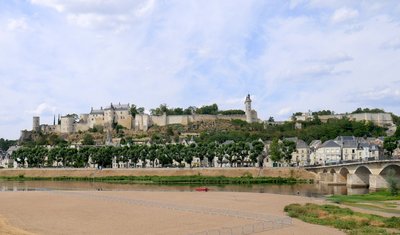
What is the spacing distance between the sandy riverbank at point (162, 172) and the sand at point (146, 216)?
1339 inches

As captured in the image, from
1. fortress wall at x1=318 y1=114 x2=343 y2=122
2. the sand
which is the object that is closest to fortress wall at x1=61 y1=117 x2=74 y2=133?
fortress wall at x1=318 y1=114 x2=343 y2=122

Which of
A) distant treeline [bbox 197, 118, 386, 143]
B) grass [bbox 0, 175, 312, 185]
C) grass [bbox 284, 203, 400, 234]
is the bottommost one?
grass [bbox 284, 203, 400, 234]

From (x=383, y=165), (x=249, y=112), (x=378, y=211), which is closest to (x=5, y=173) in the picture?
(x=383, y=165)

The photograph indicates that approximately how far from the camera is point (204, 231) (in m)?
28.8

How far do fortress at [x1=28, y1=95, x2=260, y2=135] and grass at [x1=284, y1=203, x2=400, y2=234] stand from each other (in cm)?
13918

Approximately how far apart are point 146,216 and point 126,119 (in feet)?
476

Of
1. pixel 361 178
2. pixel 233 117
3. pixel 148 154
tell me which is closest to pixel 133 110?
pixel 233 117

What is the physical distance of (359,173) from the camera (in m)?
67.2

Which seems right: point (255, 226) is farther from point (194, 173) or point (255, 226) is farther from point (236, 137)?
point (236, 137)

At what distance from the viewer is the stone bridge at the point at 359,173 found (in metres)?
61.0

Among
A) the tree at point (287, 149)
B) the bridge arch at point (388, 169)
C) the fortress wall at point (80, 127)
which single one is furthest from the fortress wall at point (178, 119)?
the bridge arch at point (388, 169)

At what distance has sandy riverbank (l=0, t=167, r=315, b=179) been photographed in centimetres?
8194

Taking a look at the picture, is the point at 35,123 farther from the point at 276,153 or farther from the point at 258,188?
the point at 258,188

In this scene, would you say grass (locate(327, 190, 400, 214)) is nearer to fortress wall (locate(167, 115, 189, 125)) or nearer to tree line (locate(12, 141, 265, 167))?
tree line (locate(12, 141, 265, 167))
